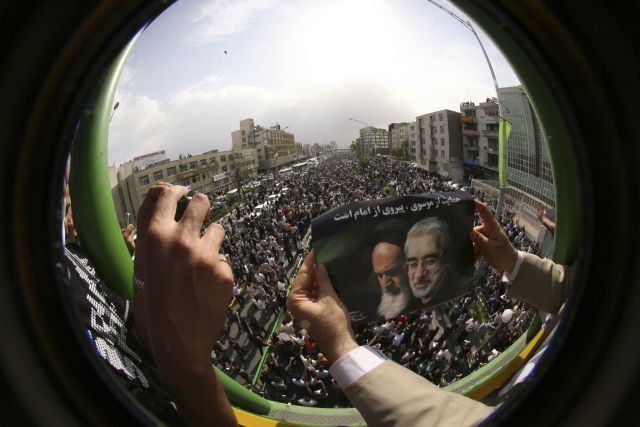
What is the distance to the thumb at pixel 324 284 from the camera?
2.66ft

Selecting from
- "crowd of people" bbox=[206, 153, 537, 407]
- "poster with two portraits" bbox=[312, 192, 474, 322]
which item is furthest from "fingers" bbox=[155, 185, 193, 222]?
"poster with two portraits" bbox=[312, 192, 474, 322]

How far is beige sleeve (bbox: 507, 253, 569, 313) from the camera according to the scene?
0.77 m

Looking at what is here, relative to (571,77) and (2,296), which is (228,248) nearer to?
(2,296)

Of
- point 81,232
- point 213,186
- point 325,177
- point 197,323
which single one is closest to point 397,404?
point 197,323

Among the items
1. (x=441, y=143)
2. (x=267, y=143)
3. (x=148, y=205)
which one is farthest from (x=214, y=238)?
(x=441, y=143)

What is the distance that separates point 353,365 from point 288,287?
0.51 m

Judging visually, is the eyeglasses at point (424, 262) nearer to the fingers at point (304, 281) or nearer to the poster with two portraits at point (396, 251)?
the poster with two portraits at point (396, 251)

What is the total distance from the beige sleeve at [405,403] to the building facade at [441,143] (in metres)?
0.70

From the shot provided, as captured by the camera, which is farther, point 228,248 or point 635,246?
point 228,248

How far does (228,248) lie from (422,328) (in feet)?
5.52

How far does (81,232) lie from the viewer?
68cm

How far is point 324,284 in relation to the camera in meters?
0.83

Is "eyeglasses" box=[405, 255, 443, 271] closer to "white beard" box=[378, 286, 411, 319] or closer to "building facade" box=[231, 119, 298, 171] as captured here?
"white beard" box=[378, 286, 411, 319]

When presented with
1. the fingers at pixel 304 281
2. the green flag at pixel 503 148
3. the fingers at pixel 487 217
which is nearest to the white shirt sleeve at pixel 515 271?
the fingers at pixel 487 217
